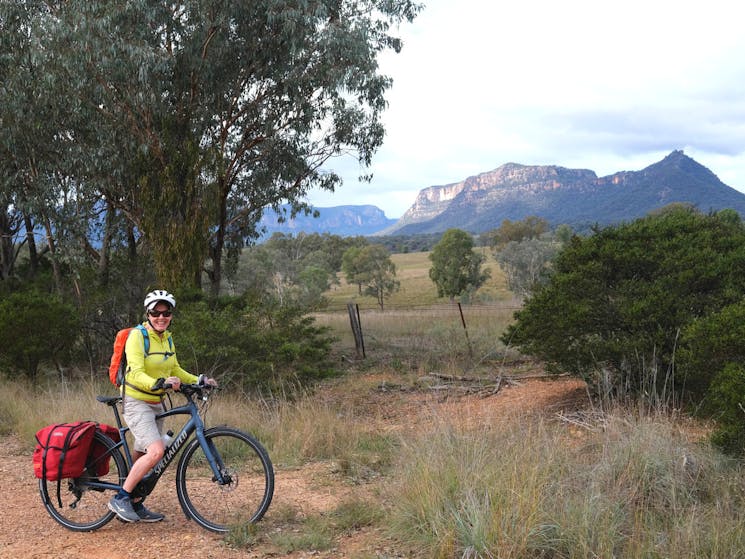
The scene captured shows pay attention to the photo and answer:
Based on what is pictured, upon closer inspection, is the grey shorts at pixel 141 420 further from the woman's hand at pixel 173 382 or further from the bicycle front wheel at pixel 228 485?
the woman's hand at pixel 173 382

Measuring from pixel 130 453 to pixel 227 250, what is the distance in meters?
14.5

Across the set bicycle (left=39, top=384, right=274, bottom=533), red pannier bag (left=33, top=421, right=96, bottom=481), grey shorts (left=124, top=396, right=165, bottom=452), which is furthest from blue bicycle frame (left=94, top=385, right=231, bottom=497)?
red pannier bag (left=33, top=421, right=96, bottom=481)

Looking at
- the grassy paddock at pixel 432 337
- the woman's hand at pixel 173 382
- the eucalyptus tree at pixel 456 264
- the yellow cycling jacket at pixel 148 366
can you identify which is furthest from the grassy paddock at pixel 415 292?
the woman's hand at pixel 173 382

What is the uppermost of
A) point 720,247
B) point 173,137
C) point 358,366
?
point 173,137

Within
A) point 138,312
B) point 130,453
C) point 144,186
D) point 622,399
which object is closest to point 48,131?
point 144,186

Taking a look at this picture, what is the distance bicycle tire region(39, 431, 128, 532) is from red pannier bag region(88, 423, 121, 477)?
1 centimetres

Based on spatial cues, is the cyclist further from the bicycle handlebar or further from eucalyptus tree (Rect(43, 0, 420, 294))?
eucalyptus tree (Rect(43, 0, 420, 294))

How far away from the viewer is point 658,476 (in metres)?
4.91

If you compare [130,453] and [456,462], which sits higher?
[130,453]

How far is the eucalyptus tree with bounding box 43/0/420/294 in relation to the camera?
12945mm

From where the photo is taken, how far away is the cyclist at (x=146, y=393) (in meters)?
4.59

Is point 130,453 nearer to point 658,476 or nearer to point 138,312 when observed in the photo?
point 658,476

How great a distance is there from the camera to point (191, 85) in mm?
14430

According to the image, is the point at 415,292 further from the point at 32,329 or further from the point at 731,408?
the point at 731,408
